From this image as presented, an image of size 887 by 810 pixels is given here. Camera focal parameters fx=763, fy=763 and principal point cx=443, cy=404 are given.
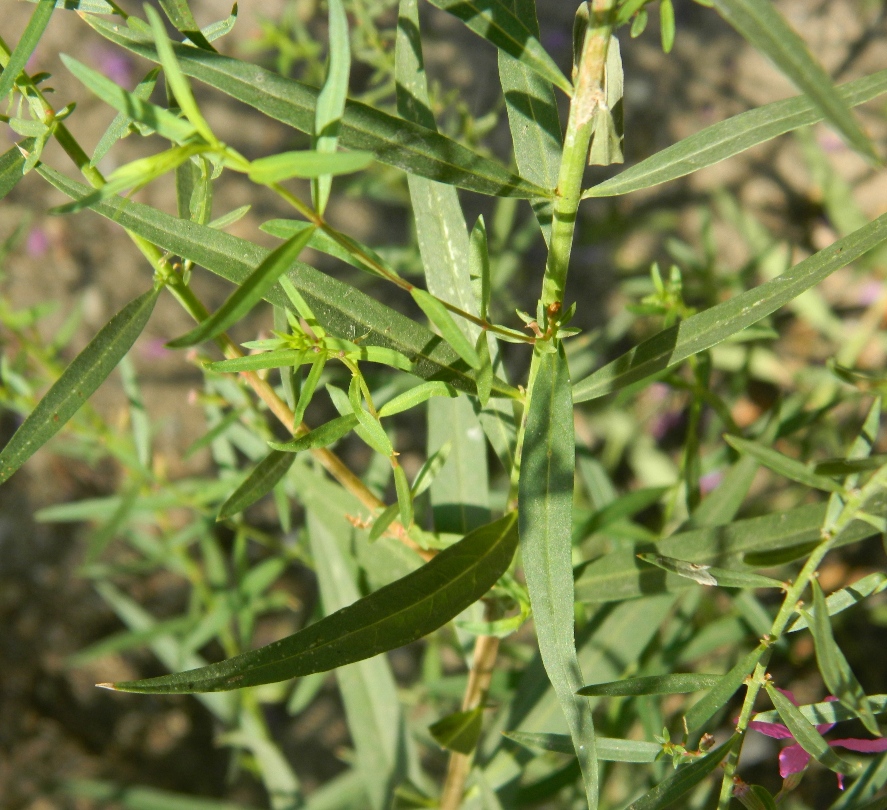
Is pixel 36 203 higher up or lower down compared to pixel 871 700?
higher up

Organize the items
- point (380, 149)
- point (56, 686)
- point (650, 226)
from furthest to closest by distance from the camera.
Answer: point (650, 226), point (56, 686), point (380, 149)

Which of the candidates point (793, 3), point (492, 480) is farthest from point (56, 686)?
point (793, 3)

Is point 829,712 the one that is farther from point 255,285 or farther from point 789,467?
point 255,285

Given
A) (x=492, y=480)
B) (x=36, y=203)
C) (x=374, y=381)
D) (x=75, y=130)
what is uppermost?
(x=75, y=130)

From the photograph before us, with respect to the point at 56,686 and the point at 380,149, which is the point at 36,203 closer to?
the point at 56,686

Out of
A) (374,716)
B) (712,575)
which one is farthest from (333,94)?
(374,716)

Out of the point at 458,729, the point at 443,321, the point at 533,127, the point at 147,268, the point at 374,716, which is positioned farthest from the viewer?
the point at 147,268
